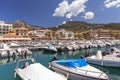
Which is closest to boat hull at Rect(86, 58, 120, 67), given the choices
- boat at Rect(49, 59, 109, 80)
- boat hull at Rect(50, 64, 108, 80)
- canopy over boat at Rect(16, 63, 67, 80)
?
boat at Rect(49, 59, 109, 80)

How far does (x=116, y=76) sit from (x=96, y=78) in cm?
700

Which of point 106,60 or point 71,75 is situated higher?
point 106,60

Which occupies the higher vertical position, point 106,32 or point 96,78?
point 106,32

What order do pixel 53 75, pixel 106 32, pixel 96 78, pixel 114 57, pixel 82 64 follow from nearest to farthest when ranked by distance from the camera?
pixel 53 75, pixel 96 78, pixel 82 64, pixel 114 57, pixel 106 32

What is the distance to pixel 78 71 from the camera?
21781 mm

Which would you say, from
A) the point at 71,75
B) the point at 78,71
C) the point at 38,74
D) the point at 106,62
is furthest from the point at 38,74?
the point at 106,62

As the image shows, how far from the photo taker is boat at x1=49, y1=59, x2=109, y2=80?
20328mm

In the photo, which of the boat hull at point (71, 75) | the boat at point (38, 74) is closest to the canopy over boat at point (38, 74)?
the boat at point (38, 74)

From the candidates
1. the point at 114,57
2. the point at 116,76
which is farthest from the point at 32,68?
the point at 114,57

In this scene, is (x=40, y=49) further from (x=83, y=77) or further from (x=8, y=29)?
(x=8, y=29)

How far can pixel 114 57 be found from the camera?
31500mm

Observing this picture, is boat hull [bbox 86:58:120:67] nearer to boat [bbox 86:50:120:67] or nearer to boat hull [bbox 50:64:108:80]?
boat [bbox 86:50:120:67]

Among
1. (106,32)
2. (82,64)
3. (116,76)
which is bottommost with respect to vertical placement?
(116,76)

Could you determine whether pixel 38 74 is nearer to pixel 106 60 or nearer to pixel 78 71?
pixel 78 71
